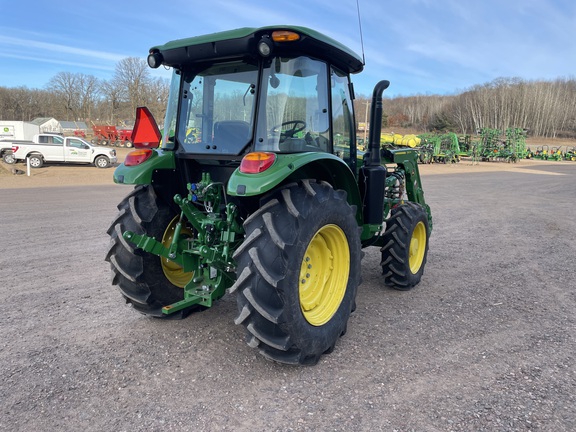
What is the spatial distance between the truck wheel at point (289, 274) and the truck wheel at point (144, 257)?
3.82ft

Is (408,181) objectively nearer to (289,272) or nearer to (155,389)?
(289,272)

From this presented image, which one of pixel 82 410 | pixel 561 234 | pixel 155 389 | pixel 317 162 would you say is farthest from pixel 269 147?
pixel 561 234

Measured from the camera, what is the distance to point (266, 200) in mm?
3262

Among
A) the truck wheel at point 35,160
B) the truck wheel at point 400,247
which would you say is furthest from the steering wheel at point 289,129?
the truck wheel at point 35,160

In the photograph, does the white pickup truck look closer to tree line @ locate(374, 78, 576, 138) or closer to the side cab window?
the side cab window

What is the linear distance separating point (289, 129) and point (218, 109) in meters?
0.67

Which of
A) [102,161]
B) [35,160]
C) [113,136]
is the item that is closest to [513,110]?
[113,136]

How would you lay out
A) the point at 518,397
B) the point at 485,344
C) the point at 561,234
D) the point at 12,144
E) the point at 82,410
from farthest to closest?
the point at 12,144 < the point at 561,234 < the point at 485,344 < the point at 518,397 < the point at 82,410

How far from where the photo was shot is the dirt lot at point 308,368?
109 inches

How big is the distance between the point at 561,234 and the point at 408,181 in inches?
187

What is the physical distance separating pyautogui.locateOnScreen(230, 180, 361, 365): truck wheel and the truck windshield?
731 mm

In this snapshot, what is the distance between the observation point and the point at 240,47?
3.32 m

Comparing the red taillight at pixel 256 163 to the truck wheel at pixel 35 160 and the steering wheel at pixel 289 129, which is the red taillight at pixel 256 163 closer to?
the steering wheel at pixel 289 129

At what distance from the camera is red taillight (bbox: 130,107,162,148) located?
3.75 metres
